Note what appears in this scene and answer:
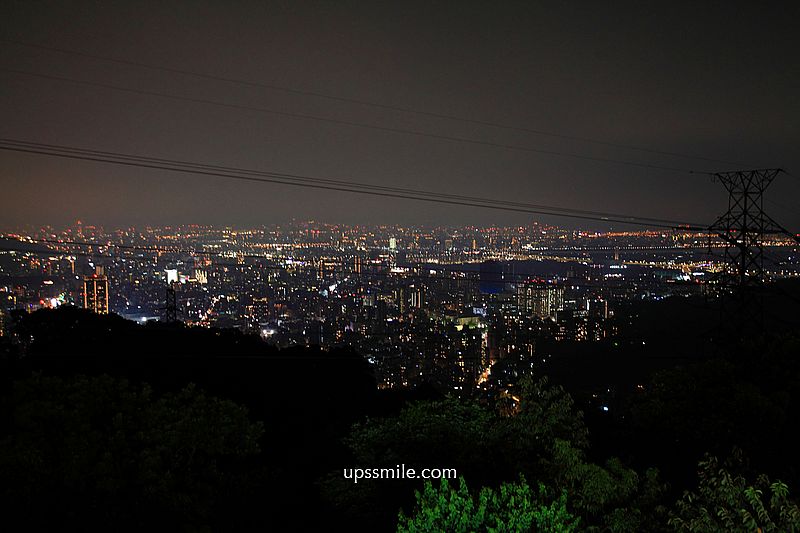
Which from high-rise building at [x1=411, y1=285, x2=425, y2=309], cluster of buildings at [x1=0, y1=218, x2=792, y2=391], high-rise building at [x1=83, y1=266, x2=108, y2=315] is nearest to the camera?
cluster of buildings at [x1=0, y1=218, x2=792, y2=391]

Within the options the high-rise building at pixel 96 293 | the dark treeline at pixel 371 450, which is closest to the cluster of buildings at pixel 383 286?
the high-rise building at pixel 96 293

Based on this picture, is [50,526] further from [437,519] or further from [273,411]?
[273,411]

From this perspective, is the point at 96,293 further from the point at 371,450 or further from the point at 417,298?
the point at 371,450

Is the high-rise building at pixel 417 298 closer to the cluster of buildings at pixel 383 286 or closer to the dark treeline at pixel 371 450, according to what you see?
the cluster of buildings at pixel 383 286

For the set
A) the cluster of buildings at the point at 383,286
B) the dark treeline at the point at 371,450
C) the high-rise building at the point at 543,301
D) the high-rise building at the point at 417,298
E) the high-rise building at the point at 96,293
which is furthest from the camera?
the high-rise building at the point at 543,301

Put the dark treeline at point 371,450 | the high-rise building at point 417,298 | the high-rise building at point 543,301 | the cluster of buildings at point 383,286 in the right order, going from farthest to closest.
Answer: the high-rise building at point 543,301
the high-rise building at point 417,298
the cluster of buildings at point 383,286
the dark treeline at point 371,450

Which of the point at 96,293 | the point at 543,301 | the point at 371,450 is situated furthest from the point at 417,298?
the point at 371,450

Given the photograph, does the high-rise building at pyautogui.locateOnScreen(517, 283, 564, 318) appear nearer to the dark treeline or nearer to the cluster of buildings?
the cluster of buildings

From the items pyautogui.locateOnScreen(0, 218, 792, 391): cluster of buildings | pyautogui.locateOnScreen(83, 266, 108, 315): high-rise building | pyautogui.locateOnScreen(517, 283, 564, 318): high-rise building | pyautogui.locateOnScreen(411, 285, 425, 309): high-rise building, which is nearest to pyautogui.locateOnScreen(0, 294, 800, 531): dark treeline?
pyautogui.locateOnScreen(0, 218, 792, 391): cluster of buildings
